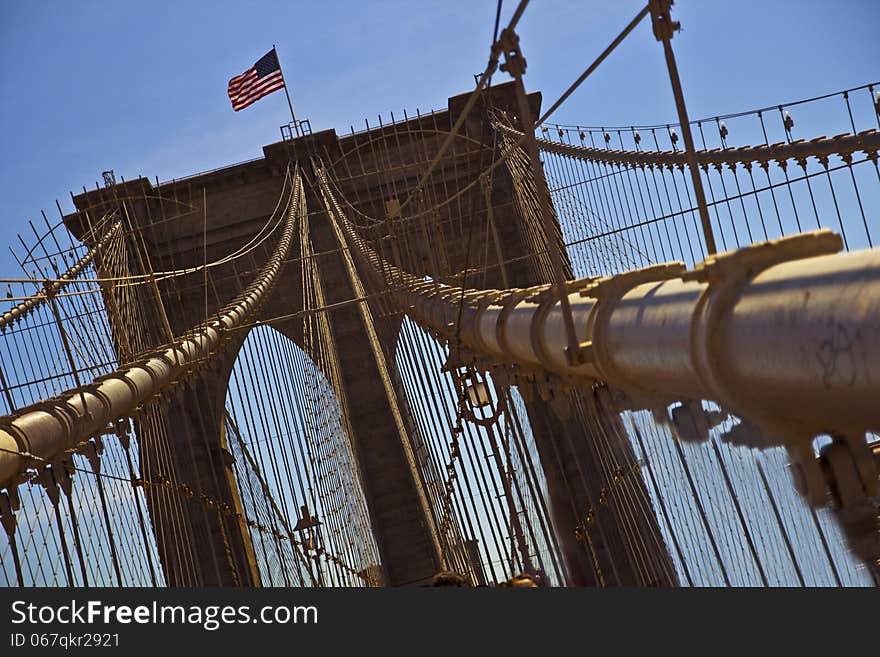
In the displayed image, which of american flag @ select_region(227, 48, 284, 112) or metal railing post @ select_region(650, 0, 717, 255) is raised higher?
american flag @ select_region(227, 48, 284, 112)

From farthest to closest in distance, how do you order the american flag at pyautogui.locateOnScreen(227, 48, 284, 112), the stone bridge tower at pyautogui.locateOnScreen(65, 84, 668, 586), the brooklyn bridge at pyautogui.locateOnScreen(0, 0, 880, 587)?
the american flag at pyautogui.locateOnScreen(227, 48, 284, 112)
the stone bridge tower at pyautogui.locateOnScreen(65, 84, 668, 586)
the brooklyn bridge at pyautogui.locateOnScreen(0, 0, 880, 587)

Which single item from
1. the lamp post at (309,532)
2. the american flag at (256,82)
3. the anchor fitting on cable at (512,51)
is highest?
the american flag at (256,82)

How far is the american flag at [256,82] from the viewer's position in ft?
61.2

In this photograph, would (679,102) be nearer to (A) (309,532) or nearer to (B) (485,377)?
(B) (485,377)

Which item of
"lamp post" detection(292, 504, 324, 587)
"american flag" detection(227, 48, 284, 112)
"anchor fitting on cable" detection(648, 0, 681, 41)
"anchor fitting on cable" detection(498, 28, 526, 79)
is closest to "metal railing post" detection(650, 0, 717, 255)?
"anchor fitting on cable" detection(648, 0, 681, 41)

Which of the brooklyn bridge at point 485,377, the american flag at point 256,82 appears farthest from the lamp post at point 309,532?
the american flag at point 256,82

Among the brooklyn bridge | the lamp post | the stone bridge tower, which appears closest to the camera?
the brooklyn bridge

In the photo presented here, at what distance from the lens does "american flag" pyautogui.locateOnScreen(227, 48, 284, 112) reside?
61.2 ft

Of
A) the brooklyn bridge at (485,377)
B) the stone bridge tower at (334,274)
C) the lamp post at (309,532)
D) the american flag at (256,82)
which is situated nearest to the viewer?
the brooklyn bridge at (485,377)

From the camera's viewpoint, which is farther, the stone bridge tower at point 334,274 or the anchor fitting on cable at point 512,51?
the stone bridge tower at point 334,274

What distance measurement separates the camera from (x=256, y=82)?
18719mm

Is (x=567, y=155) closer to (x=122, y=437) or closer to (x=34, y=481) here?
(x=122, y=437)

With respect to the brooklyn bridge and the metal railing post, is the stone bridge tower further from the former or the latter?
the metal railing post

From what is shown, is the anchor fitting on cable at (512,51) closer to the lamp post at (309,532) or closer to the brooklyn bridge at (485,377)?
the brooklyn bridge at (485,377)
